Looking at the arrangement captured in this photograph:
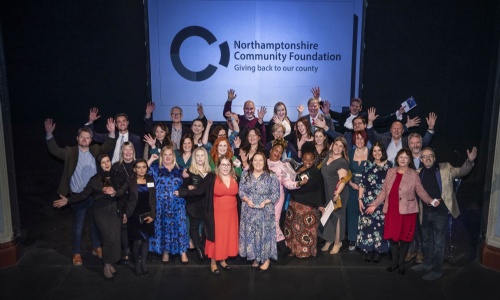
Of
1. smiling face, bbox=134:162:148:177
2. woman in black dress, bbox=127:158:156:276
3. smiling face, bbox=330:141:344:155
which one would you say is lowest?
woman in black dress, bbox=127:158:156:276

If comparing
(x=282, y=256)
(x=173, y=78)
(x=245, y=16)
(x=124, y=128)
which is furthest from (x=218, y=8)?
(x=282, y=256)

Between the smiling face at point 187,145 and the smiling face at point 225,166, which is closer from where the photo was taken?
the smiling face at point 225,166

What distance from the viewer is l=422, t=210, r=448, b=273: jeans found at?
210 inches

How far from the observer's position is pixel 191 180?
550 centimetres

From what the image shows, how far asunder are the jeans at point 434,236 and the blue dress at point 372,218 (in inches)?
16.8

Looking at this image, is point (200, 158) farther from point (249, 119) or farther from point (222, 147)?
point (249, 119)

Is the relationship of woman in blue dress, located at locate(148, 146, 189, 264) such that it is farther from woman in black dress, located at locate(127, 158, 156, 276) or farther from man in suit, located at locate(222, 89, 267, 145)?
man in suit, located at locate(222, 89, 267, 145)

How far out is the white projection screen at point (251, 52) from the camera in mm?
7609

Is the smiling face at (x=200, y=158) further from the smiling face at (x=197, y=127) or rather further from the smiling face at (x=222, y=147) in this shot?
the smiling face at (x=197, y=127)

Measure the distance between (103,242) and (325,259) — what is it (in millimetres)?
2476

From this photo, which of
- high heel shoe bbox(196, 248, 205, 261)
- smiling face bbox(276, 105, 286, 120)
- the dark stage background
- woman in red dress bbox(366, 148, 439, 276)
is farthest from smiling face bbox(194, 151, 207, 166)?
the dark stage background

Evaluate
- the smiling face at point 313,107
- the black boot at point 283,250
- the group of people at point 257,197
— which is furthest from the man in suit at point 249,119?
the black boot at point 283,250

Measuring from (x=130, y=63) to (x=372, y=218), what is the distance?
4.29 metres

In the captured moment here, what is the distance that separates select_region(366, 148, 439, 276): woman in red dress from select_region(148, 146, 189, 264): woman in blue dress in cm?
206
